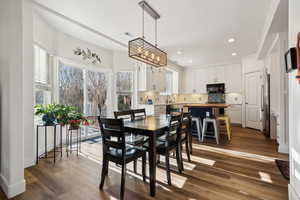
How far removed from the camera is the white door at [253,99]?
17.0ft

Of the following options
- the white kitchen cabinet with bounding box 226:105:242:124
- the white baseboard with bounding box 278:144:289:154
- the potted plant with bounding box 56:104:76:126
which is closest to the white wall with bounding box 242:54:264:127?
the white kitchen cabinet with bounding box 226:105:242:124

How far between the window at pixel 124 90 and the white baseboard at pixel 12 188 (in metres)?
3.20

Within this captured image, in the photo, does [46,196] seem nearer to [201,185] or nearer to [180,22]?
[201,185]

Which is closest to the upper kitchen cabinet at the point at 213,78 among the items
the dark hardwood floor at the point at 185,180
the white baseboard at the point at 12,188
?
the dark hardwood floor at the point at 185,180

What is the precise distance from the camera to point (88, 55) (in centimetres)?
406

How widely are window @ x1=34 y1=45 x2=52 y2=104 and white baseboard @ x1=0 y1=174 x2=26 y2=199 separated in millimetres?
1587

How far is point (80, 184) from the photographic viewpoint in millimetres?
1968

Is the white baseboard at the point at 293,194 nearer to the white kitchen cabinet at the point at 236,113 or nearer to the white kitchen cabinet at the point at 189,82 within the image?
Answer: the white kitchen cabinet at the point at 236,113

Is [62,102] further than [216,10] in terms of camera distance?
Yes

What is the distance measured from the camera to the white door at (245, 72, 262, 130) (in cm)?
518

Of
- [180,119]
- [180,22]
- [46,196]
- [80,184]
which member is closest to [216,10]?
[180,22]

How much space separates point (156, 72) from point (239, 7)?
3389mm

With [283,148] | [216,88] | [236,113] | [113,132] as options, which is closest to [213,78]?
[216,88]

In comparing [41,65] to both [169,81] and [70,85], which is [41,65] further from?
[169,81]
